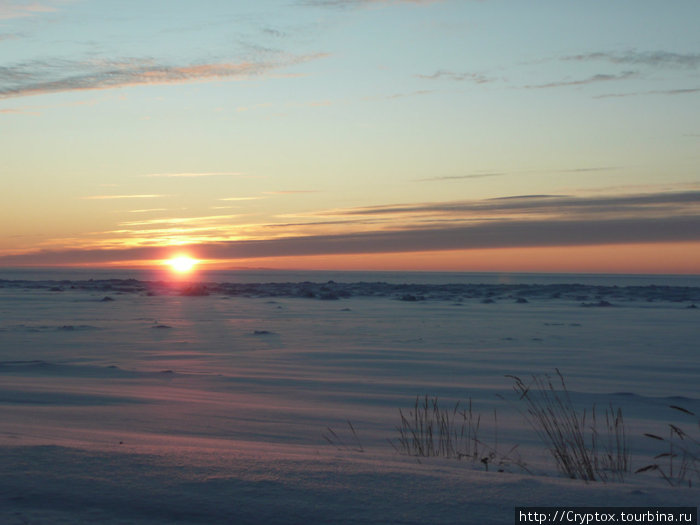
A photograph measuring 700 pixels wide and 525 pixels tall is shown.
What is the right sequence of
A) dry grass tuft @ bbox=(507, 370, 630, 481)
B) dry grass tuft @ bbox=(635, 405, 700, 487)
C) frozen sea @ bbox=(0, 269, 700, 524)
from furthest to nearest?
dry grass tuft @ bbox=(507, 370, 630, 481), dry grass tuft @ bbox=(635, 405, 700, 487), frozen sea @ bbox=(0, 269, 700, 524)

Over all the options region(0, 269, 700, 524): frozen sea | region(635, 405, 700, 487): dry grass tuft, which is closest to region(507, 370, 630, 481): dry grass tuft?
region(0, 269, 700, 524): frozen sea

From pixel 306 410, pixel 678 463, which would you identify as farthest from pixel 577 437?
pixel 306 410

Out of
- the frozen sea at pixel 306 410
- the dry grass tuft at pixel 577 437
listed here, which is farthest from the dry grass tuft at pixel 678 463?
the dry grass tuft at pixel 577 437

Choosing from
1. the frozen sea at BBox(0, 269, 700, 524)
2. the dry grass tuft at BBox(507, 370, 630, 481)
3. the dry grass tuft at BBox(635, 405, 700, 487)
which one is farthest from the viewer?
the dry grass tuft at BBox(507, 370, 630, 481)

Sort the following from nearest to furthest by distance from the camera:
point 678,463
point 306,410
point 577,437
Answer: point 678,463
point 577,437
point 306,410

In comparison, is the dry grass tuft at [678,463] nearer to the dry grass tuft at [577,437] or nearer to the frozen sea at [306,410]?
the frozen sea at [306,410]

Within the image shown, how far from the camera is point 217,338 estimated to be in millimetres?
16531

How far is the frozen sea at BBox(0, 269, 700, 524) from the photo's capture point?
3543 mm

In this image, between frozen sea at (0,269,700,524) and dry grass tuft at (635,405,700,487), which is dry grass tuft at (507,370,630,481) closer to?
frozen sea at (0,269,700,524)

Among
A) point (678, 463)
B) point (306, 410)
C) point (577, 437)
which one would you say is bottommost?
point (678, 463)

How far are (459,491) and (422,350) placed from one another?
10814 mm

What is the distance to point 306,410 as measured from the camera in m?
8.10

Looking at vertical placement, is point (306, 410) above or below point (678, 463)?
above

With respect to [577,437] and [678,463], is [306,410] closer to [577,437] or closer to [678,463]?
[577,437]
